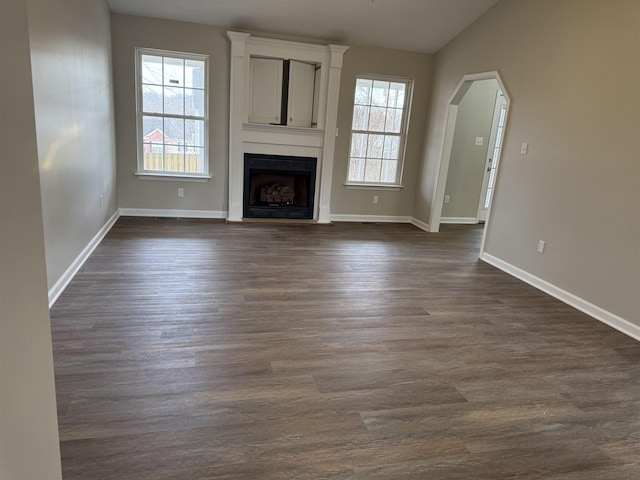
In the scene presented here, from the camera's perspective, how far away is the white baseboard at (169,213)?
5.58 metres

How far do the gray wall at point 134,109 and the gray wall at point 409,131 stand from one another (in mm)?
1648

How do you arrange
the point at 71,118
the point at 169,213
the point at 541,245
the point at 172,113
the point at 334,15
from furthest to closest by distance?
1. the point at 169,213
2. the point at 172,113
3. the point at 334,15
4. the point at 541,245
5. the point at 71,118

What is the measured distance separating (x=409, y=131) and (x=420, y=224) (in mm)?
1424

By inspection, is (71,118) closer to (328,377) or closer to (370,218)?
(328,377)

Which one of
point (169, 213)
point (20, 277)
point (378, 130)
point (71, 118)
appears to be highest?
point (378, 130)

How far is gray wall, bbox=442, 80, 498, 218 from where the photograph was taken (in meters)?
6.25

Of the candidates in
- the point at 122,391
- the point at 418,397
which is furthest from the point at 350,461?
the point at 122,391

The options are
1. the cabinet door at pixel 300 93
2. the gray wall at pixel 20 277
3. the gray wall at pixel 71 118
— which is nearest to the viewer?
the gray wall at pixel 20 277

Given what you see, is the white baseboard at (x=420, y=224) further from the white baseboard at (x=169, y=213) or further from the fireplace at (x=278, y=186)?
the white baseboard at (x=169, y=213)

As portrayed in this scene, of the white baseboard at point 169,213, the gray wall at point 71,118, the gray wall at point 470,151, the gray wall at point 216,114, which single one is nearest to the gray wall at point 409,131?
the gray wall at point 216,114

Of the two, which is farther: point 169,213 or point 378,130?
point 378,130

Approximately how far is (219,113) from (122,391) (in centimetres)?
430

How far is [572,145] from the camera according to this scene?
11.7 feet

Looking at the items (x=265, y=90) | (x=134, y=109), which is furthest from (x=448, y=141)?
(x=134, y=109)
